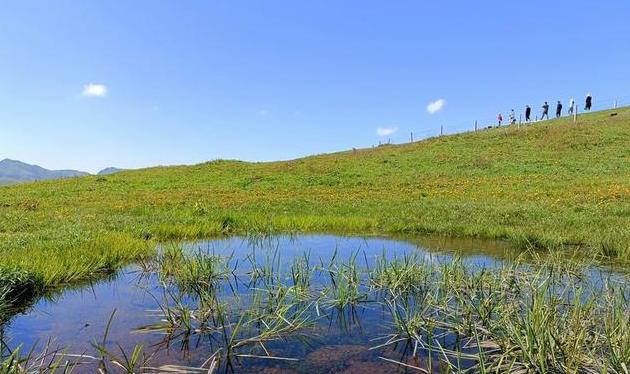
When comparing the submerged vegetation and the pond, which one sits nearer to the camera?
the submerged vegetation

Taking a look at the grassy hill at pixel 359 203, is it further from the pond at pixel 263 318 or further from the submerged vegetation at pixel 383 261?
the pond at pixel 263 318

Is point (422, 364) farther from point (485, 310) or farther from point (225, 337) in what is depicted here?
point (225, 337)

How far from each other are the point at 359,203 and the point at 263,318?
1836 cm

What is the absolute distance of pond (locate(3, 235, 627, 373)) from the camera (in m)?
6.64

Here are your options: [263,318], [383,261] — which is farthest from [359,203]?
[263,318]

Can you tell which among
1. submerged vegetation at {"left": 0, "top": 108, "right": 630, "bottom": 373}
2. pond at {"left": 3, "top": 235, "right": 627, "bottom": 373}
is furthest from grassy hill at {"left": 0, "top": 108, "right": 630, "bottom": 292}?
pond at {"left": 3, "top": 235, "right": 627, "bottom": 373}

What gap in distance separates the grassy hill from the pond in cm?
207

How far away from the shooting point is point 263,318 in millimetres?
7988

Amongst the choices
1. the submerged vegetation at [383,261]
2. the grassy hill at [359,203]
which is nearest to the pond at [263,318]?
the submerged vegetation at [383,261]

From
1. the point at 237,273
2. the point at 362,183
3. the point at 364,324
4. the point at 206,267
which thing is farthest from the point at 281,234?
the point at 362,183

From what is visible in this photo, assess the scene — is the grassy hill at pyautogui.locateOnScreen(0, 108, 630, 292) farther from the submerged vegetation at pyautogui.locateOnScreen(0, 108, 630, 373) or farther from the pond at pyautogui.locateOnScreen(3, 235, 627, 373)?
the pond at pyautogui.locateOnScreen(3, 235, 627, 373)

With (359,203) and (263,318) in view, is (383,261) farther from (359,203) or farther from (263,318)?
(359,203)

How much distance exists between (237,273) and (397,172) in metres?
32.5

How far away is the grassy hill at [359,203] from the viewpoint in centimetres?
1402
